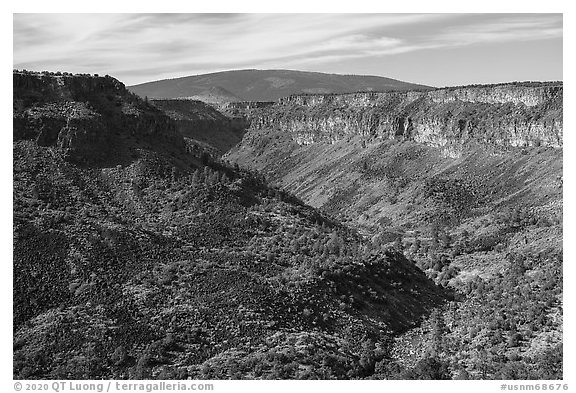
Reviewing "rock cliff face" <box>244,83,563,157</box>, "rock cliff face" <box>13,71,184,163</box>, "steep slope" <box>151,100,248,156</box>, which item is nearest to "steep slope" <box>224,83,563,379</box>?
"rock cliff face" <box>244,83,563,157</box>

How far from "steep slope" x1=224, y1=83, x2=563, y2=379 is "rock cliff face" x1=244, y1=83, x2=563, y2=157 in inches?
8.5

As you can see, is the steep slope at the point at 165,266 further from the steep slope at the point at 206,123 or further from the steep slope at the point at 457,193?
the steep slope at the point at 206,123

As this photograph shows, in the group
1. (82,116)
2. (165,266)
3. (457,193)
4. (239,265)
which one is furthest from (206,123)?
(165,266)

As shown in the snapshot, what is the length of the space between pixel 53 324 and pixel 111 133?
25.3 m

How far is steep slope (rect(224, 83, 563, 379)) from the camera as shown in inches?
1853

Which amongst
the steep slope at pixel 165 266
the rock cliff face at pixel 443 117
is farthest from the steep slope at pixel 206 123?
the steep slope at pixel 165 266

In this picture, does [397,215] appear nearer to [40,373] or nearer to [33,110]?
[33,110]

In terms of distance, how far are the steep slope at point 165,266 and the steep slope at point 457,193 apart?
4756 mm

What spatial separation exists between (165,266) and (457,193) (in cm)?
4934

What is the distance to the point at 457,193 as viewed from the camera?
87875mm

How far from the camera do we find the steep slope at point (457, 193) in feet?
154

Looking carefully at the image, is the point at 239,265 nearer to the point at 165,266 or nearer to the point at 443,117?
the point at 165,266

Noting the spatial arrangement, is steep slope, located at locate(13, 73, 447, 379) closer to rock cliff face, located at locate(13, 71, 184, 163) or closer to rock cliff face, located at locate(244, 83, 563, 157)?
rock cliff face, located at locate(13, 71, 184, 163)
